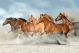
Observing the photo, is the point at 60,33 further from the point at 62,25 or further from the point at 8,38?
the point at 8,38

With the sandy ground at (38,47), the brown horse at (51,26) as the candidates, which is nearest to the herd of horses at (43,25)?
the brown horse at (51,26)

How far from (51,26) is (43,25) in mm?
478

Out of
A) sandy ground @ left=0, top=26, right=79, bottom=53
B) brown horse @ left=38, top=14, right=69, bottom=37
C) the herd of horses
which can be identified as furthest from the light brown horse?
brown horse @ left=38, top=14, right=69, bottom=37

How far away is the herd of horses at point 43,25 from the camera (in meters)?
18.2

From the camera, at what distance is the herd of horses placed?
18156mm

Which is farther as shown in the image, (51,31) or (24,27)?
(24,27)

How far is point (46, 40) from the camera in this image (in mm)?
16938

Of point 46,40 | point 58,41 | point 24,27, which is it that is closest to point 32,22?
point 24,27

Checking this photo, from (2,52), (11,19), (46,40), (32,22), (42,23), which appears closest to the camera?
(2,52)

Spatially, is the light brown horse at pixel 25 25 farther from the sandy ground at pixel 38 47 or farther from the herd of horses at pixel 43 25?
the sandy ground at pixel 38 47

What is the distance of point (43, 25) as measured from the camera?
18406 millimetres

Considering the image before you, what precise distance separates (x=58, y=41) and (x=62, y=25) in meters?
3.58


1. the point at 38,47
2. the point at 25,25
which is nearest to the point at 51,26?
the point at 25,25

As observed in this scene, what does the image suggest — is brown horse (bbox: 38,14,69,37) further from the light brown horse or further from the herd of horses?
the light brown horse
